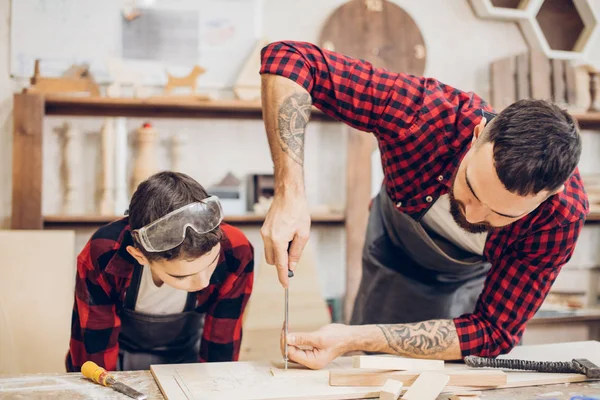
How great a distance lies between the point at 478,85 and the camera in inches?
129

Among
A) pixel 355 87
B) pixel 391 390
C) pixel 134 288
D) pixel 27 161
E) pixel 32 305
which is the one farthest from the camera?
pixel 27 161

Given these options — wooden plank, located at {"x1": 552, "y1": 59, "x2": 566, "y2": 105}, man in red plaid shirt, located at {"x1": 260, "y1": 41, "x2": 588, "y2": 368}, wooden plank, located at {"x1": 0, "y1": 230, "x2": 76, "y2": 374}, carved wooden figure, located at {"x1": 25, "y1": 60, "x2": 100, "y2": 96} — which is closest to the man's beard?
man in red plaid shirt, located at {"x1": 260, "y1": 41, "x2": 588, "y2": 368}

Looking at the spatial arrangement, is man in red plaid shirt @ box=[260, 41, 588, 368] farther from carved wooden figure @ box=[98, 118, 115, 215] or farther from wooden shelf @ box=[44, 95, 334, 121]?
carved wooden figure @ box=[98, 118, 115, 215]

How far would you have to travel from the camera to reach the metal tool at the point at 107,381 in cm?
124

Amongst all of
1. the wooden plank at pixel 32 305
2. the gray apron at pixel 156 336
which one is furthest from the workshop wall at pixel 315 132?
the gray apron at pixel 156 336

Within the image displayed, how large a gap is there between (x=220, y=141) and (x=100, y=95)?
1.93 ft

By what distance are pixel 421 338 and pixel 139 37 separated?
2.02 m

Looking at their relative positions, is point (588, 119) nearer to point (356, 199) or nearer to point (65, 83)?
point (356, 199)

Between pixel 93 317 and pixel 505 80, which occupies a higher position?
pixel 505 80

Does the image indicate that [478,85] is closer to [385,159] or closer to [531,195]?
[385,159]

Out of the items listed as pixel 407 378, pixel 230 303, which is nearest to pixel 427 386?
pixel 407 378

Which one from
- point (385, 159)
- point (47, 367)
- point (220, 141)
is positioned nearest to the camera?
point (385, 159)

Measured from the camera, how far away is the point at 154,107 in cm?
290

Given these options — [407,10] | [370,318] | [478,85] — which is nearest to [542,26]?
[478,85]
